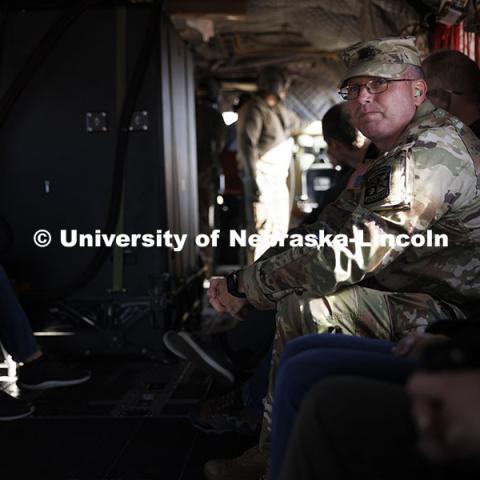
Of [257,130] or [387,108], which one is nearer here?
[387,108]

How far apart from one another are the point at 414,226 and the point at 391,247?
8 cm

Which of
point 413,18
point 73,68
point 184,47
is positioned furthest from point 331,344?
point 184,47

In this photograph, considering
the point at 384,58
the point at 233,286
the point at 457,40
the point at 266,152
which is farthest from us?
the point at 266,152

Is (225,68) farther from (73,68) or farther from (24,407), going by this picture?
(24,407)

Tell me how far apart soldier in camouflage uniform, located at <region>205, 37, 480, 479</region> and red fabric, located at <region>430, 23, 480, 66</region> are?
4.84ft

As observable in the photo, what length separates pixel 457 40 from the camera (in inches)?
144

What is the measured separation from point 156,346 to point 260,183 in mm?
3152

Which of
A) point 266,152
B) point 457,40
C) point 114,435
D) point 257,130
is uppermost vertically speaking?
point 457,40

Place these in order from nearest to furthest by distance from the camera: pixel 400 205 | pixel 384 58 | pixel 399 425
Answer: pixel 399 425 → pixel 400 205 → pixel 384 58

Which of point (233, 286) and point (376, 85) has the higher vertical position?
point (376, 85)

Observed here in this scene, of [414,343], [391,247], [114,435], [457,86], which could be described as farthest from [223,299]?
[457,86]

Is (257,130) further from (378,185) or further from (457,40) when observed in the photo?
(378,185)

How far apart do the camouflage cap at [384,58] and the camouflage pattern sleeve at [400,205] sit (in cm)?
26

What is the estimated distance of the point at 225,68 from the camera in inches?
273
